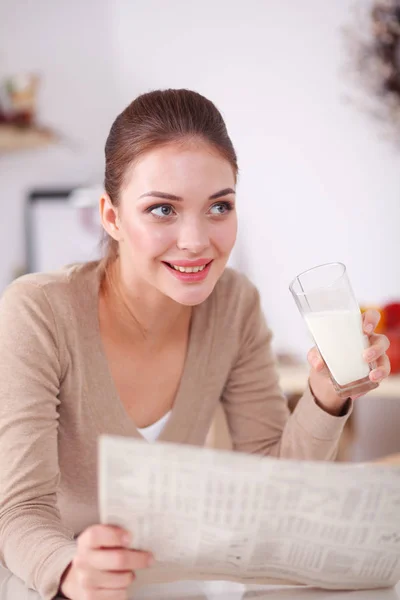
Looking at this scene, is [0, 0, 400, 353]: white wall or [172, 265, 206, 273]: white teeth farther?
[0, 0, 400, 353]: white wall

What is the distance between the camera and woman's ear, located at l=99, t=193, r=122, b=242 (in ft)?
3.87

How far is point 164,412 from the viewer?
128 cm

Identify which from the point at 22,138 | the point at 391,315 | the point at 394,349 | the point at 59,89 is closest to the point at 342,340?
the point at 394,349

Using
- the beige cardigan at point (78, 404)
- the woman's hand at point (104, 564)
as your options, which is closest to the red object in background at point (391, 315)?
the beige cardigan at point (78, 404)

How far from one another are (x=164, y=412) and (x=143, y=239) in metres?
0.34

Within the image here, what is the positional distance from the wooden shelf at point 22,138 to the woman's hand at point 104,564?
2.76m

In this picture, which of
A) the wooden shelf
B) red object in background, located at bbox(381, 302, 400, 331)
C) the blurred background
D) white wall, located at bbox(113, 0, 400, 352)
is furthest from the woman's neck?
the wooden shelf

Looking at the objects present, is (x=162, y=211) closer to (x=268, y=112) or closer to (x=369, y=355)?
(x=369, y=355)

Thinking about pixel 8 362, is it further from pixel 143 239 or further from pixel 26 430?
pixel 143 239

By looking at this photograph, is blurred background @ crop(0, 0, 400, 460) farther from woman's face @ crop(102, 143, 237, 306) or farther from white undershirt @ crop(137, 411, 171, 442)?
woman's face @ crop(102, 143, 237, 306)

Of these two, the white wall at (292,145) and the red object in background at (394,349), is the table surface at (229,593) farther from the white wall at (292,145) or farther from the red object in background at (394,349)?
the white wall at (292,145)

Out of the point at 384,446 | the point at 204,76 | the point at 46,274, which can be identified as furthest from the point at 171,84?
the point at 46,274

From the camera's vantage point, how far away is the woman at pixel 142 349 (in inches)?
38.6

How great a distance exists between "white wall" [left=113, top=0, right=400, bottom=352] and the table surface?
2225mm
